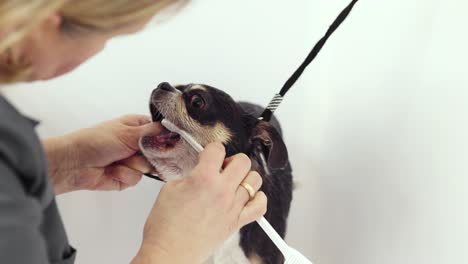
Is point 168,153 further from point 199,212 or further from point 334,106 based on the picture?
point 334,106

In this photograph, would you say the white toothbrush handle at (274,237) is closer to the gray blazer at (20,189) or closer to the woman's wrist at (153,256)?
the woman's wrist at (153,256)

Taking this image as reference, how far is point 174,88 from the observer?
724 mm

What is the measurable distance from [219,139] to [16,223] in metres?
0.30

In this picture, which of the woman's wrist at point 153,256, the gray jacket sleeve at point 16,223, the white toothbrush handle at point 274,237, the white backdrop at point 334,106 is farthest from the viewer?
the white backdrop at point 334,106

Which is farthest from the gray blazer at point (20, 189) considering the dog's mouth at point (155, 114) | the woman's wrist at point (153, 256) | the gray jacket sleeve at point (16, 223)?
the dog's mouth at point (155, 114)

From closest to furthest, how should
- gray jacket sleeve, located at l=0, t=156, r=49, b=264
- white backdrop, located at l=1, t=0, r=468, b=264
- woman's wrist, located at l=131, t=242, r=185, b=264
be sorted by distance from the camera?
gray jacket sleeve, located at l=0, t=156, r=49, b=264, woman's wrist, located at l=131, t=242, r=185, b=264, white backdrop, located at l=1, t=0, r=468, b=264

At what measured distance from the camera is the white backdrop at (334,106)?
0.83 meters

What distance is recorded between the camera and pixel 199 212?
0.62 meters

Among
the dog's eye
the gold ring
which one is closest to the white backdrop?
the dog's eye

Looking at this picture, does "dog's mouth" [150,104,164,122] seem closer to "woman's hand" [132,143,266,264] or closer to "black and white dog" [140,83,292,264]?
"black and white dog" [140,83,292,264]

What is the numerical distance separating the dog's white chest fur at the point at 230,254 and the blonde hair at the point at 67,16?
35cm

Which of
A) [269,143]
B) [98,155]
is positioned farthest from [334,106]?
[98,155]

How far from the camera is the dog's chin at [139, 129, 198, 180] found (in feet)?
2.35

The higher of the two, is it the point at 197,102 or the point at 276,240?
the point at 197,102
